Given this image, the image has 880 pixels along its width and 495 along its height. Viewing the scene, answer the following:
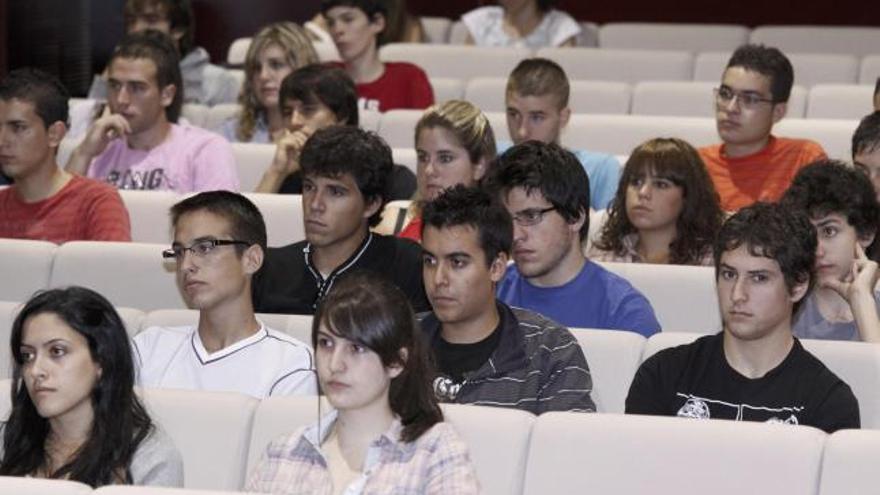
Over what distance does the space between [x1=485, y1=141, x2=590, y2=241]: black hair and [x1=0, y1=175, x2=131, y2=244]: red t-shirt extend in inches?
44.0

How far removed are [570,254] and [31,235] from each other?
157 cm

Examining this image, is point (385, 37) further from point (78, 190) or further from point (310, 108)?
point (78, 190)

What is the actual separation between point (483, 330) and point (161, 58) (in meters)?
2.31

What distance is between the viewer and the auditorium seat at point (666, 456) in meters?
3.20

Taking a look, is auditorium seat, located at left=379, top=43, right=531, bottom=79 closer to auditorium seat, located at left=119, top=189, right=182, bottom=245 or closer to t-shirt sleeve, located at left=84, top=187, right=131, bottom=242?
auditorium seat, located at left=119, top=189, right=182, bottom=245

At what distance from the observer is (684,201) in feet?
15.8

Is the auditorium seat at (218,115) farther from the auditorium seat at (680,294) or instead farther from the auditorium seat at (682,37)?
the auditorium seat at (680,294)

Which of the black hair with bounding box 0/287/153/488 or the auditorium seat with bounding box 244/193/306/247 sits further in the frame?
the auditorium seat with bounding box 244/193/306/247

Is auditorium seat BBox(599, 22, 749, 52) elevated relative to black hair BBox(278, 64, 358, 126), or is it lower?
elevated

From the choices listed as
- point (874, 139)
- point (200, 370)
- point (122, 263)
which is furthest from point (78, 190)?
point (874, 139)

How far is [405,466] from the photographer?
3125 mm

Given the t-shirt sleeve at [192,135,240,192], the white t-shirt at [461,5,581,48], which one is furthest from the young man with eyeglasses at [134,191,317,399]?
the white t-shirt at [461,5,581,48]

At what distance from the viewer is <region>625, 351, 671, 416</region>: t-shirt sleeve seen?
370 centimetres

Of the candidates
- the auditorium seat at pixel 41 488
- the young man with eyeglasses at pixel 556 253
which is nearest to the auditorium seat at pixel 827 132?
the young man with eyeglasses at pixel 556 253
